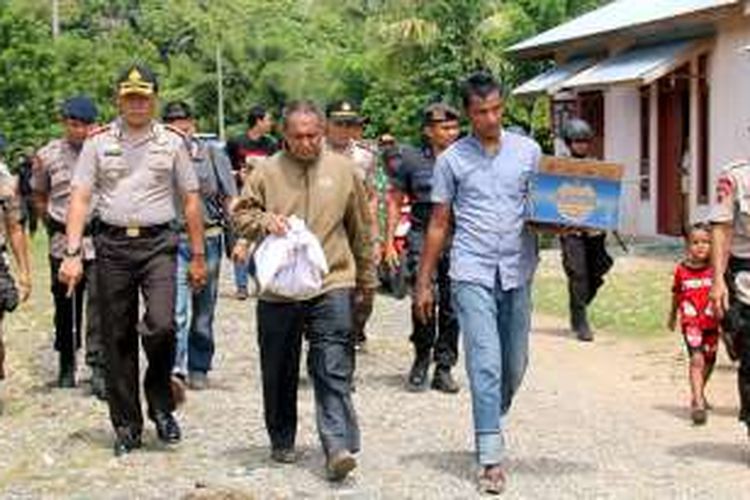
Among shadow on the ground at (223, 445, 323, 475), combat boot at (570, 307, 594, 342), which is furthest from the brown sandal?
combat boot at (570, 307, 594, 342)

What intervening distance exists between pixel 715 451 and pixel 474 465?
4.27ft

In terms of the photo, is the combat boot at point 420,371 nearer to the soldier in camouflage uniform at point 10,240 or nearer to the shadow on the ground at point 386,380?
the shadow on the ground at point 386,380

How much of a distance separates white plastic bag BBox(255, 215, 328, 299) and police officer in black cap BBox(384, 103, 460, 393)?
2321 millimetres

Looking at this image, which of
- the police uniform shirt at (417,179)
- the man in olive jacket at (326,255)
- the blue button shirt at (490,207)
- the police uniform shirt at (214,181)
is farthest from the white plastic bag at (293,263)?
the police uniform shirt at (214,181)

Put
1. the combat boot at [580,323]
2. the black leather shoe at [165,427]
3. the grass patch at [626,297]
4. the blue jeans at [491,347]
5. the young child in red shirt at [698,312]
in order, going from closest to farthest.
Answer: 1. the blue jeans at [491,347]
2. the black leather shoe at [165,427]
3. the young child in red shirt at [698,312]
4. the combat boot at [580,323]
5. the grass patch at [626,297]

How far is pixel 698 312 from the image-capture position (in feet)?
29.8

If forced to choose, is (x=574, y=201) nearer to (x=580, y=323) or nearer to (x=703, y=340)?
(x=703, y=340)

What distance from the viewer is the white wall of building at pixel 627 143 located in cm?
2416

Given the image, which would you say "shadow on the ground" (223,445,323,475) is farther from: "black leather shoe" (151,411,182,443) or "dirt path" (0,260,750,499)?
"black leather shoe" (151,411,182,443)

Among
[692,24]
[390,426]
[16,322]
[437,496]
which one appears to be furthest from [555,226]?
[692,24]

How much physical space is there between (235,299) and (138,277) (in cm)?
832

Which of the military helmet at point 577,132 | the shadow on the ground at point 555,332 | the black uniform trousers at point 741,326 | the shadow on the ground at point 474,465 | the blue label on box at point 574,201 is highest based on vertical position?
the military helmet at point 577,132

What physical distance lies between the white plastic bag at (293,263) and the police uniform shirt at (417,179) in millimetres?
2557

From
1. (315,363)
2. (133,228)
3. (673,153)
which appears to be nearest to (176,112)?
(133,228)
